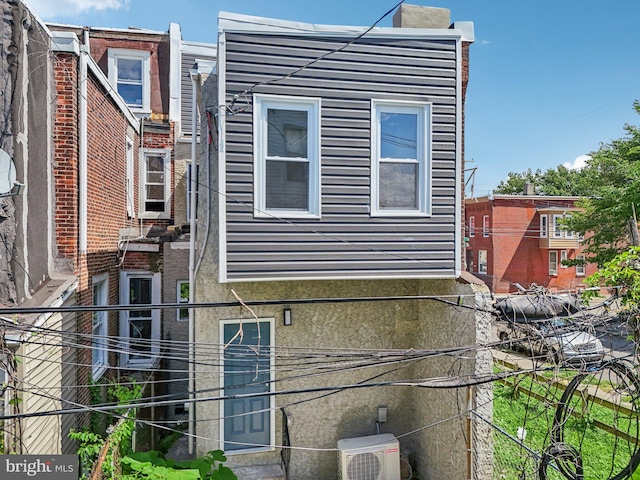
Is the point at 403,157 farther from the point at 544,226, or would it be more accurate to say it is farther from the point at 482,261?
the point at 482,261

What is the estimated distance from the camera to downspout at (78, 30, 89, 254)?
6.09 meters

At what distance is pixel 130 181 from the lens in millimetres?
9414

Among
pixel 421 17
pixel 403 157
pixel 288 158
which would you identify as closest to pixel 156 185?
pixel 288 158

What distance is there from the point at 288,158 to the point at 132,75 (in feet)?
27.4

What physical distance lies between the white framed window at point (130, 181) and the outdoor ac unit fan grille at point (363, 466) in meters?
7.02

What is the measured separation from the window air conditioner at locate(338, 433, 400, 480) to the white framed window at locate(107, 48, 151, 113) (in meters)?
9.73

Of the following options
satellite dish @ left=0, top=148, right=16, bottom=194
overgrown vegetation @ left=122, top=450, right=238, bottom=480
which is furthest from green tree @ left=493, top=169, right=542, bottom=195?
satellite dish @ left=0, top=148, right=16, bottom=194

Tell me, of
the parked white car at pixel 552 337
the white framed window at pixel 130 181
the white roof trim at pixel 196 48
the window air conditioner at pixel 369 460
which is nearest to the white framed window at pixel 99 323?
the white framed window at pixel 130 181

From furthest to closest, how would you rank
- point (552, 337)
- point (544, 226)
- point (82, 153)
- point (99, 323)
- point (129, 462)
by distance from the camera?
1. point (544, 226)
2. point (99, 323)
3. point (82, 153)
4. point (129, 462)
5. point (552, 337)

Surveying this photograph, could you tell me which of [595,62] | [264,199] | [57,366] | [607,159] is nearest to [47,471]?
[57,366]

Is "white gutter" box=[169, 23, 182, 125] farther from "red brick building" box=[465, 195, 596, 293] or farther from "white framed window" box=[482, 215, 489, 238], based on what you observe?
"white framed window" box=[482, 215, 489, 238]

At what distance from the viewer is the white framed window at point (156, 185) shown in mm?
10188

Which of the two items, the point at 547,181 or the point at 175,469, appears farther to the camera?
the point at 547,181

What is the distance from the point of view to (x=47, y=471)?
4262 millimetres
